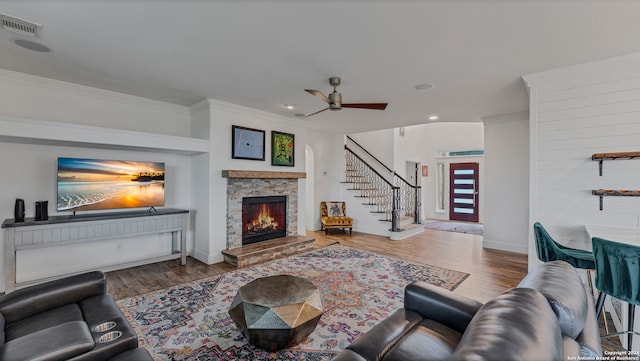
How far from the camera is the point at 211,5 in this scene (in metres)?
2.04

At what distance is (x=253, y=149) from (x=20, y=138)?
2944mm

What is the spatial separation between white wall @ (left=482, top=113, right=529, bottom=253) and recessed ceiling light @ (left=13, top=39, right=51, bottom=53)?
6.78 metres

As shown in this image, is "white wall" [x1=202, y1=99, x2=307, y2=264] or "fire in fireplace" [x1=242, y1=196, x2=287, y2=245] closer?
"white wall" [x1=202, y1=99, x2=307, y2=264]

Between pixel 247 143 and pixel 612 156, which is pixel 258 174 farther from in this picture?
pixel 612 156

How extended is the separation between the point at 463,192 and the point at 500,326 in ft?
30.3

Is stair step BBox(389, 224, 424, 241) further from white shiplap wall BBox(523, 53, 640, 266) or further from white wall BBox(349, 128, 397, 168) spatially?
white shiplap wall BBox(523, 53, 640, 266)

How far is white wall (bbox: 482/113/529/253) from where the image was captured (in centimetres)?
513

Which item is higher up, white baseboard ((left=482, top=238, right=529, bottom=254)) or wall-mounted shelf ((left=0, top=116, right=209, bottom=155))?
wall-mounted shelf ((left=0, top=116, right=209, bottom=155))

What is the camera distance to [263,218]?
5266 mm

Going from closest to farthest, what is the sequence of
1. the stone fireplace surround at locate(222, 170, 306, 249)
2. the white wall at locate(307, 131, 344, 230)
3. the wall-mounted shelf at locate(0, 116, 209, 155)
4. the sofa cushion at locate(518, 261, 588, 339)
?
the sofa cushion at locate(518, 261, 588, 339)
the wall-mounted shelf at locate(0, 116, 209, 155)
the stone fireplace surround at locate(222, 170, 306, 249)
the white wall at locate(307, 131, 344, 230)

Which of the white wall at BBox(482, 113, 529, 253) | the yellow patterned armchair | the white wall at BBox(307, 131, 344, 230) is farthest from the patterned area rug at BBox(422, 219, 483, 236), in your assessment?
the yellow patterned armchair

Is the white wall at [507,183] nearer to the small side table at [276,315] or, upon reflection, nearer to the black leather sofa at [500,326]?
the black leather sofa at [500,326]

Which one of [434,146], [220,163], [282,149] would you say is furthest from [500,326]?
[434,146]

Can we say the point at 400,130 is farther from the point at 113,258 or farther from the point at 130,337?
the point at 130,337
